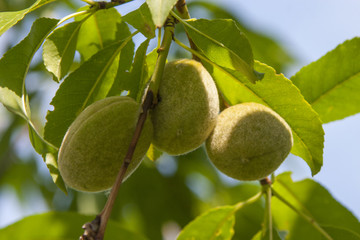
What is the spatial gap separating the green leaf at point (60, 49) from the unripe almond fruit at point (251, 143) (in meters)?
0.43

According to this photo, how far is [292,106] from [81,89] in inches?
21.5

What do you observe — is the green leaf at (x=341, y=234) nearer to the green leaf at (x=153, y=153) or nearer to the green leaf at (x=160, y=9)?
the green leaf at (x=153, y=153)

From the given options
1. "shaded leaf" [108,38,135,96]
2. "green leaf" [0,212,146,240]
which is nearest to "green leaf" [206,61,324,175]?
"shaded leaf" [108,38,135,96]

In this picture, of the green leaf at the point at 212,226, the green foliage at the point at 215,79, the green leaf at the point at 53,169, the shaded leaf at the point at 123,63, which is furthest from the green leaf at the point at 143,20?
the green leaf at the point at 212,226

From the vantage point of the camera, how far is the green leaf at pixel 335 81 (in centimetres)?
152

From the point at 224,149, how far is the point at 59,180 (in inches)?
15.7

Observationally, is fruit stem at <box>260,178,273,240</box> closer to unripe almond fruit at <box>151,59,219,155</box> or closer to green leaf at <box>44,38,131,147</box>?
unripe almond fruit at <box>151,59,219,155</box>

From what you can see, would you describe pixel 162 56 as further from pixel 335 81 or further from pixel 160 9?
pixel 335 81

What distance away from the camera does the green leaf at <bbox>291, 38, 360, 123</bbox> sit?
1.52 meters

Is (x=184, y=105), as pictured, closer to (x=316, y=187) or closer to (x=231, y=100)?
(x=231, y=100)

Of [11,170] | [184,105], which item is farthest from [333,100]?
[11,170]

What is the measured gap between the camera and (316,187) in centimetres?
167

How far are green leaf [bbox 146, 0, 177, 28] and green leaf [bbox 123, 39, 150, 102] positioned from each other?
30 centimetres

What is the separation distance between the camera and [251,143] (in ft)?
3.98
